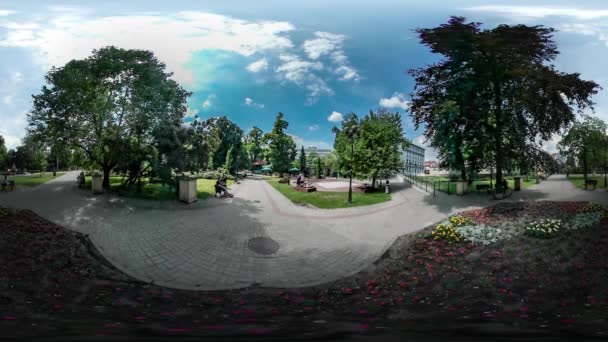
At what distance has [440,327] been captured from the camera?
266 cm

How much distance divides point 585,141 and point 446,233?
4.77 m

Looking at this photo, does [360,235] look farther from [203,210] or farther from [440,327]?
[203,210]

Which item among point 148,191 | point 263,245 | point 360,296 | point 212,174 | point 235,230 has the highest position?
point 212,174

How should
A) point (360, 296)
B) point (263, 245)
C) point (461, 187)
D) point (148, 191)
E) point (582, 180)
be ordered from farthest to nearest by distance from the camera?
point (148, 191) < point (582, 180) < point (461, 187) < point (263, 245) < point (360, 296)

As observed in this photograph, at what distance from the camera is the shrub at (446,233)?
16.0 ft

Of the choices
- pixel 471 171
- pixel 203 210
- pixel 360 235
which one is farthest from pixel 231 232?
pixel 471 171

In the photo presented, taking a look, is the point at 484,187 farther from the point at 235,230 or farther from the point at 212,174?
the point at 212,174

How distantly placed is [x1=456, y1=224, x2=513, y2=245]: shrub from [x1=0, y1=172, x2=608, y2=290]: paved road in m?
0.70

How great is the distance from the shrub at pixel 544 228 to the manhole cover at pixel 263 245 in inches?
179

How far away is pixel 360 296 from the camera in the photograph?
3.89m

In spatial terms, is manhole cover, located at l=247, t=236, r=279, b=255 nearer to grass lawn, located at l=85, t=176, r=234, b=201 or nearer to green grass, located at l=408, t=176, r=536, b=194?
grass lawn, located at l=85, t=176, r=234, b=201

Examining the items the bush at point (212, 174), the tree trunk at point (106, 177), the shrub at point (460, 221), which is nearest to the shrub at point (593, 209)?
the shrub at point (460, 221)

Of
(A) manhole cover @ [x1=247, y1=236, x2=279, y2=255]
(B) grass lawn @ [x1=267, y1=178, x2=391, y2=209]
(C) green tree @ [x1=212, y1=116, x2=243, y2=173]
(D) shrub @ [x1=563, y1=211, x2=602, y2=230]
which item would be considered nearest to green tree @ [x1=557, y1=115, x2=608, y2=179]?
(D) shrub @ [x1=563, y1=211, x2=602, y2=230]

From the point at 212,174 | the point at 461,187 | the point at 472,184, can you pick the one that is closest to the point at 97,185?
the point at 212,174
